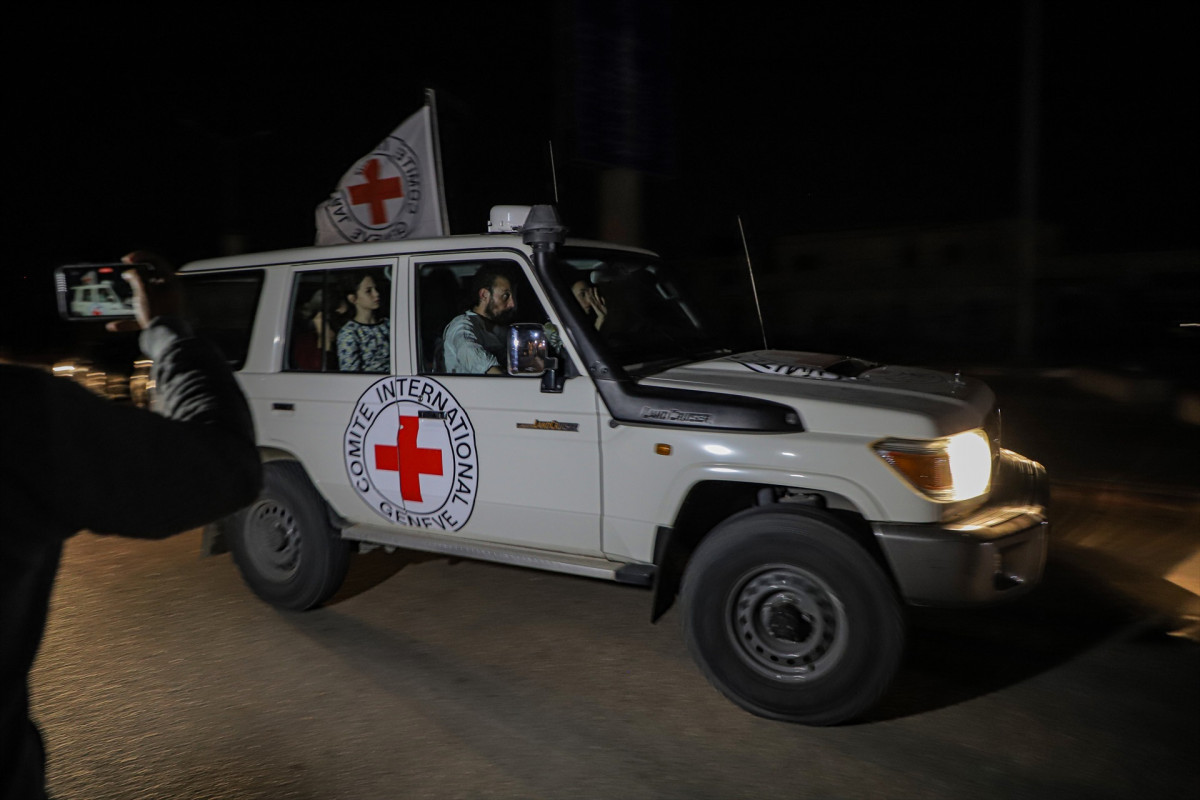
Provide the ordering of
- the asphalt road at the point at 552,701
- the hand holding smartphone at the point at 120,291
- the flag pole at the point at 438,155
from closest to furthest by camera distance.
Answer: the hand holding smartphone at the point at 120,291
the asphalt road at the point at 552,701
the flag pole at the point at 438,155

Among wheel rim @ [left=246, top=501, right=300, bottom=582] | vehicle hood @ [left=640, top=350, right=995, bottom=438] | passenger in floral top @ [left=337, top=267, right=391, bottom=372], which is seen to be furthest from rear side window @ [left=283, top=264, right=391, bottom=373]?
vehicle hood @ [left=640, top=350, right=995, bottom=438]

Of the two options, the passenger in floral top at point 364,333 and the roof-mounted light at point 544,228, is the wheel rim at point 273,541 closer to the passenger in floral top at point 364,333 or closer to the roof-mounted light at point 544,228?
the passenger in floral top at point 364,333

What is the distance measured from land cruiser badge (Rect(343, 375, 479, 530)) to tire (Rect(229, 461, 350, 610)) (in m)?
0.38

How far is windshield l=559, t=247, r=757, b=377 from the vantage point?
4.60 metres

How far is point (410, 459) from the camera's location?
473 cm

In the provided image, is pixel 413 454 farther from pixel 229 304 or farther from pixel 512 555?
pixel 229 304

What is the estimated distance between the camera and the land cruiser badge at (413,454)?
15.1ft

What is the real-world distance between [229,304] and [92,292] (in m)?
3.31

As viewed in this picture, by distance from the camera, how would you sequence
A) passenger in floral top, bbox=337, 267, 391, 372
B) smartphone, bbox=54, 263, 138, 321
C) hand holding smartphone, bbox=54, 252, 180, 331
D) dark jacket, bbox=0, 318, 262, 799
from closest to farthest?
dark jacket, bbox=0, 318, 262, 799 < hand holding smartphone, bbox=54, 252, 180, 331 < smartphone, bbox=54, 263, 138, 321 < passenger in floral top, bbox=337, 267, 391, 372

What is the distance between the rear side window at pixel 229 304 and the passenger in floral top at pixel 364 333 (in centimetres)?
65

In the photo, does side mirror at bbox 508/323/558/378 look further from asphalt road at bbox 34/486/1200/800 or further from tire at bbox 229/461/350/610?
tire at bbox 229/461/350/610

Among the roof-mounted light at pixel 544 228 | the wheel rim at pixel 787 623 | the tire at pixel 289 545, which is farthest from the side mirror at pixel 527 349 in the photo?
the tire at pixel 289 545

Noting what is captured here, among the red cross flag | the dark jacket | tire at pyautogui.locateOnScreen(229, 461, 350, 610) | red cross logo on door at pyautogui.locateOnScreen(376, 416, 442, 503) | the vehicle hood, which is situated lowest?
tire at pyautogui.locateOnScreen(229, 461, 350, 610)

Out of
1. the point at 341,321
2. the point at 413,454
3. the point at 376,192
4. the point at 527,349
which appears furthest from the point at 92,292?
the point at 376,192
